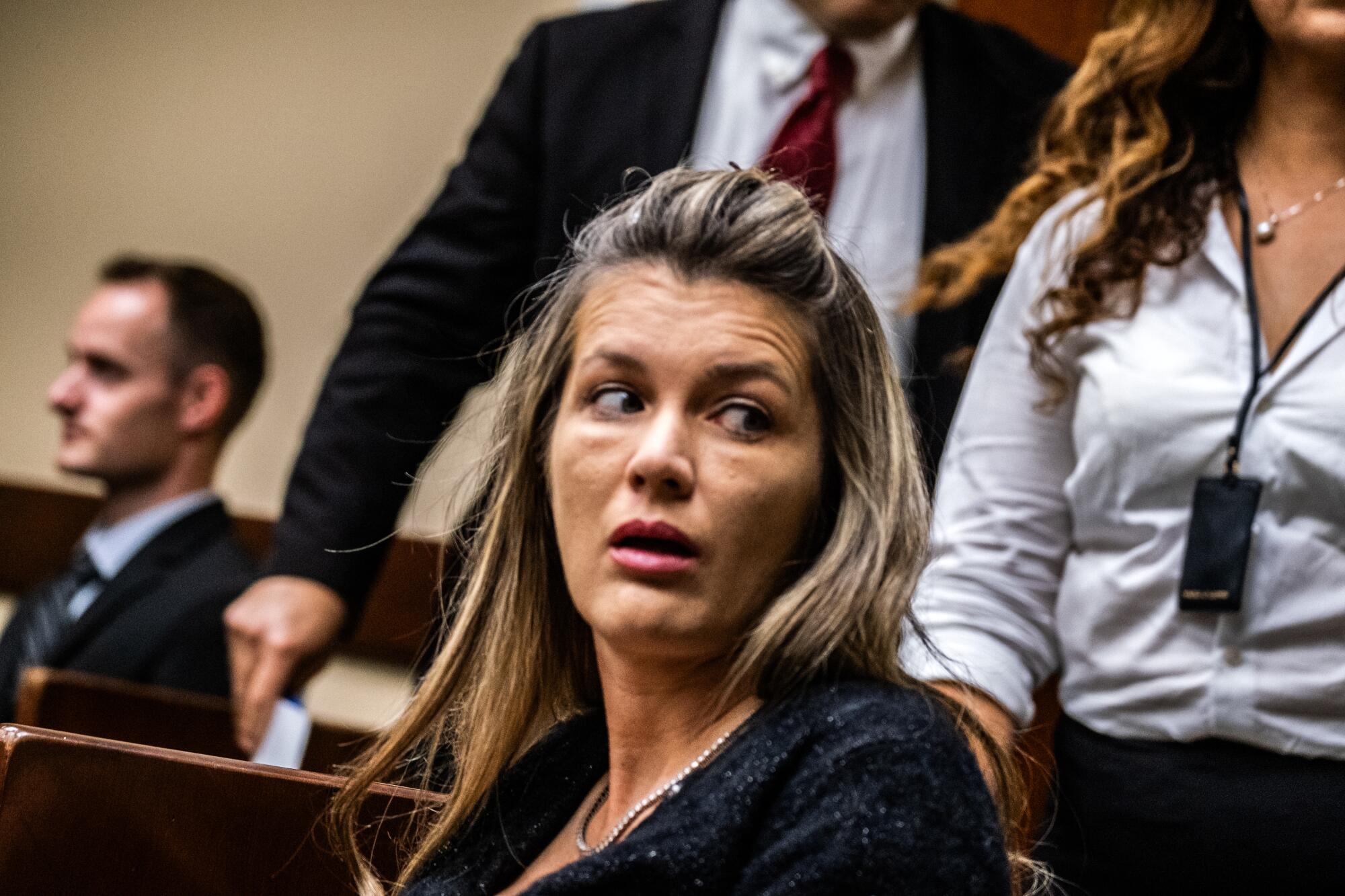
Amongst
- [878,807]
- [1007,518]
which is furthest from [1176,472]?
[878,807]

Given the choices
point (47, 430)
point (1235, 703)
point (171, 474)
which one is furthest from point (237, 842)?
point (47, 430)

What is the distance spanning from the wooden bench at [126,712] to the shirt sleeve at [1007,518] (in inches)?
33.7

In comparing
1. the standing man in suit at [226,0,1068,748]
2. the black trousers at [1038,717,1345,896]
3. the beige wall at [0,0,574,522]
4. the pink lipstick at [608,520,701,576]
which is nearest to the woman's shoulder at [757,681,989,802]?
the pink lipstick at [608,520,701,576]

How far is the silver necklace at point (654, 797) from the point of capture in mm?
1138

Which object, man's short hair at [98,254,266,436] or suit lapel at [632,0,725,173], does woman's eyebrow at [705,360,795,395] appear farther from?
man's short hair at [98,254,266,436]

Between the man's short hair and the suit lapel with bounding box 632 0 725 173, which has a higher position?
the suit lapel with bounding box 632 0 725 173

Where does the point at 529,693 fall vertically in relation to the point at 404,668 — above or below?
above

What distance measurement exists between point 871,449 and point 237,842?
58 centimetres

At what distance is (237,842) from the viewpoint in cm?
133

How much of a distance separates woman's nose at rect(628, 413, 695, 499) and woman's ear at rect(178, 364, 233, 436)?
7.48 feet

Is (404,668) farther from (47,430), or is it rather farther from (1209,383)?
(1209,383)

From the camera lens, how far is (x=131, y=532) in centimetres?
316

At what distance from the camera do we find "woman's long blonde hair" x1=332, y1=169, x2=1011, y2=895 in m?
1.16

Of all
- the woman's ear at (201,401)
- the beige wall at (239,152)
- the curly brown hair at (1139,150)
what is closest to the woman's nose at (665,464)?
the curly brown hair at (1139,150)
